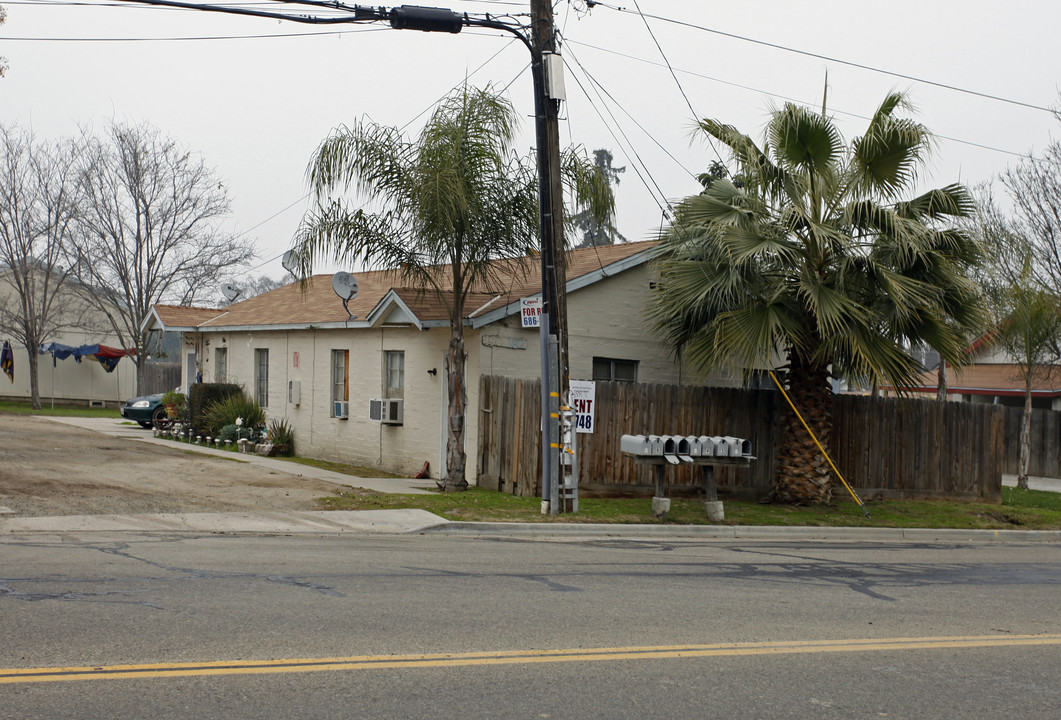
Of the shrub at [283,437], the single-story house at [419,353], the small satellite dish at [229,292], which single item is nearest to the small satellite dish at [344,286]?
the single-story house at [419,353]

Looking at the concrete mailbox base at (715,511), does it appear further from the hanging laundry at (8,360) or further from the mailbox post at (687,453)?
the hanging laundry at (8,360)

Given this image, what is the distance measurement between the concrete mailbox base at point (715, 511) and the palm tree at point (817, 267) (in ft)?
7.16

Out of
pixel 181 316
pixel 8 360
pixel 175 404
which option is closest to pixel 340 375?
pixel 175 404

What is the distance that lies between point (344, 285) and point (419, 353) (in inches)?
106

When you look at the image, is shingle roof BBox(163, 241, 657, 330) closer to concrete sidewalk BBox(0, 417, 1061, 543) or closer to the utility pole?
the utility pole

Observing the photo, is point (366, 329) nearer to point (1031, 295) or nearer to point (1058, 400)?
point (1031, 295)

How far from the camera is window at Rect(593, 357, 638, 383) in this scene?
1836 centimetres

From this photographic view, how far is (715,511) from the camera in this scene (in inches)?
566

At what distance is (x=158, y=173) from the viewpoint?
3631 cm

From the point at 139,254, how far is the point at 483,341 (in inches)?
968

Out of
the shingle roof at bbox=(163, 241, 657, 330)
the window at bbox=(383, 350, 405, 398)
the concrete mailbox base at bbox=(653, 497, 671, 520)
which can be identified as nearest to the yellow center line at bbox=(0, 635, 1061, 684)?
the concrete mailbox base at bbox=(653, 497, 671, 520)

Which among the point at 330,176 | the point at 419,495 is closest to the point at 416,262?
the point at 330,176

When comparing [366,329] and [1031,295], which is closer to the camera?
[366,329]

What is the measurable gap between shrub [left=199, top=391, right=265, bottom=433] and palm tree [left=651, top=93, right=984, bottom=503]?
11.4 m
